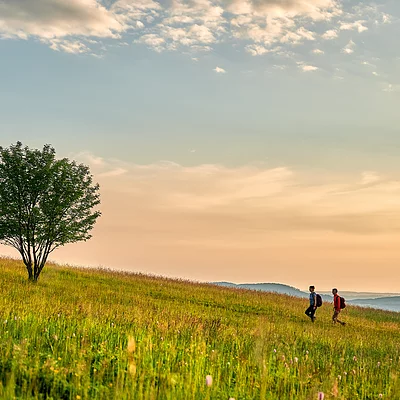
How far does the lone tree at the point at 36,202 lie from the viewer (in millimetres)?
30719

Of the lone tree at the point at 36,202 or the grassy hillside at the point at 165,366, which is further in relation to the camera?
the lone tree at the point at 36,202

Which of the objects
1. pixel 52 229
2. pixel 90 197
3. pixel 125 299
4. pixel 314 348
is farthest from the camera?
pixel 90 197

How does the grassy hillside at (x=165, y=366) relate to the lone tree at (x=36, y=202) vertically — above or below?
below

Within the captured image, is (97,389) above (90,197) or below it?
below

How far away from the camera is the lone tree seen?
30.7m

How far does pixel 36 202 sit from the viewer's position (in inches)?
1238

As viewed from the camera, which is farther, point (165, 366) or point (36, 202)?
point (36, 202)

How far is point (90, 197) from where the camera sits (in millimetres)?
33469

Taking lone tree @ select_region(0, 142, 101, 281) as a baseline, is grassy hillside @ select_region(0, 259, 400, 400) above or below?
below

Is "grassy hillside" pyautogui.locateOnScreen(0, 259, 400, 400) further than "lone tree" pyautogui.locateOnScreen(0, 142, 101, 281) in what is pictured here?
No

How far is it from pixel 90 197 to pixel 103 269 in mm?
13581

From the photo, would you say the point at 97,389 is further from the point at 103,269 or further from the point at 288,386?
the point at 103,269

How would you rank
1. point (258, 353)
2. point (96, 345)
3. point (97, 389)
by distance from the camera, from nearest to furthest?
point (97, 389), point (96, 345), point (258, 353)

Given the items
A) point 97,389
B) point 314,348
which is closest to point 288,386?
point 97,389
